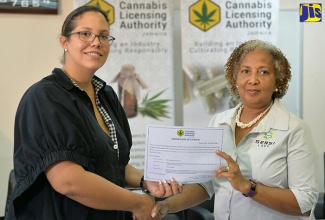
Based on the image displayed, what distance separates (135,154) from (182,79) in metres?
0.77

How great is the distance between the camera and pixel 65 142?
4.77 feet

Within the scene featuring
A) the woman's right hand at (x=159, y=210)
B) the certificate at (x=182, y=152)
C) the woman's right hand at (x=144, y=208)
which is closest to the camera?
the certificate at (x=182, y=152)

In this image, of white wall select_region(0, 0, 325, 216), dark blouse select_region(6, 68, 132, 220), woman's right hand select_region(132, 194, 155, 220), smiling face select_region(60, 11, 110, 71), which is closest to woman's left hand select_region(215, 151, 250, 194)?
woman's right hand select_region(132, 194, 155, 220)

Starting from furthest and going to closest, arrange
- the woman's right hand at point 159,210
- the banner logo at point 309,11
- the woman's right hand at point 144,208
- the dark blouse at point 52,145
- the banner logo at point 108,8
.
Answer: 1. the banner logo at point 309,11
2. the banner logo at point 108,8
3. the woman's right hand at point 159,210
4. the woman's right hand at point 144,208
5. the dark blouse at point 52,145

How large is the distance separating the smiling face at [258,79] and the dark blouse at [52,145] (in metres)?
0.69

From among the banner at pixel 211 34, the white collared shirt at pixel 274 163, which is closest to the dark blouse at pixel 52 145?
the white collared shirt at pixel 274 163

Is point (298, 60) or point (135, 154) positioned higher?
point (298, 60)

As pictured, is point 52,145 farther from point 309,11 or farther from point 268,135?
point 309,11

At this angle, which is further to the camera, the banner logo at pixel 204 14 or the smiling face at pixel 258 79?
the banner logo at pixel 204 14

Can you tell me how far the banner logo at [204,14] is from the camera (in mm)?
3543

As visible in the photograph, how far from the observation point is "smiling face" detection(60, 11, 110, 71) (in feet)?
5.39

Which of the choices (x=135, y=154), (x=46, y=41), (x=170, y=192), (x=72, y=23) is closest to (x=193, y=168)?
(x=170, y=192)

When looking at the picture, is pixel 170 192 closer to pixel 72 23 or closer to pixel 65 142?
pixel 65 142

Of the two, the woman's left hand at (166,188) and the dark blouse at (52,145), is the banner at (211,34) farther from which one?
the dark blouse at (52,145)
